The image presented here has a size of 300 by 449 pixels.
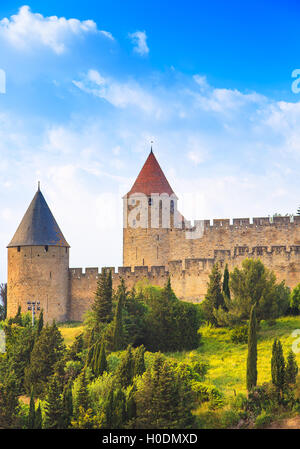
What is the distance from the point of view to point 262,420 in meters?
20.8

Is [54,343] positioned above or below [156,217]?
below

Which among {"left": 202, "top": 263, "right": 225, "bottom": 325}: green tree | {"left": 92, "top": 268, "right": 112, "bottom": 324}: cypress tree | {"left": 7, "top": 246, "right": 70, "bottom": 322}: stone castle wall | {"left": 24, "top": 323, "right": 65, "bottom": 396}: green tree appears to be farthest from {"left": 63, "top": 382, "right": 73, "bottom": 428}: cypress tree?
{"left": 7, "top": 246, "right": 70, "bottom": 322}: stone castle wall

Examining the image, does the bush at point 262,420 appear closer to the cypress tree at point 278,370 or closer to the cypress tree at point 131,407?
the cypress tree at point 278,370

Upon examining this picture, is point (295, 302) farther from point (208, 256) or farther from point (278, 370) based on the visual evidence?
point (278, 370)

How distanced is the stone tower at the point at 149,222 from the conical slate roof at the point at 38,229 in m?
4.31

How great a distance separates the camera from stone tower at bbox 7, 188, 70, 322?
37.8 metres

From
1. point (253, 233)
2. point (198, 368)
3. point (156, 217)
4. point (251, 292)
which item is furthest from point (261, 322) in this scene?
point (156, 217)

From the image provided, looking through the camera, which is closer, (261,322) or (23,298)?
(261,322)

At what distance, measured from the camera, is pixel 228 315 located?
29.9 meters

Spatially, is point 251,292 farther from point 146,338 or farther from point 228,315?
point 146,338

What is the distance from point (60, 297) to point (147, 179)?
373 inches

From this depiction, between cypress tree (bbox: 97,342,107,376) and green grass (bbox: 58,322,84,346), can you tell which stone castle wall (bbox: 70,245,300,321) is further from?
cypress tree (bbox: 97,342,107,376)

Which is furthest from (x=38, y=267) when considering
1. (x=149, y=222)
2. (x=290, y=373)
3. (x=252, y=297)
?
(x=290, y=373)

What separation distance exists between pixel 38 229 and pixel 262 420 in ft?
69.7
